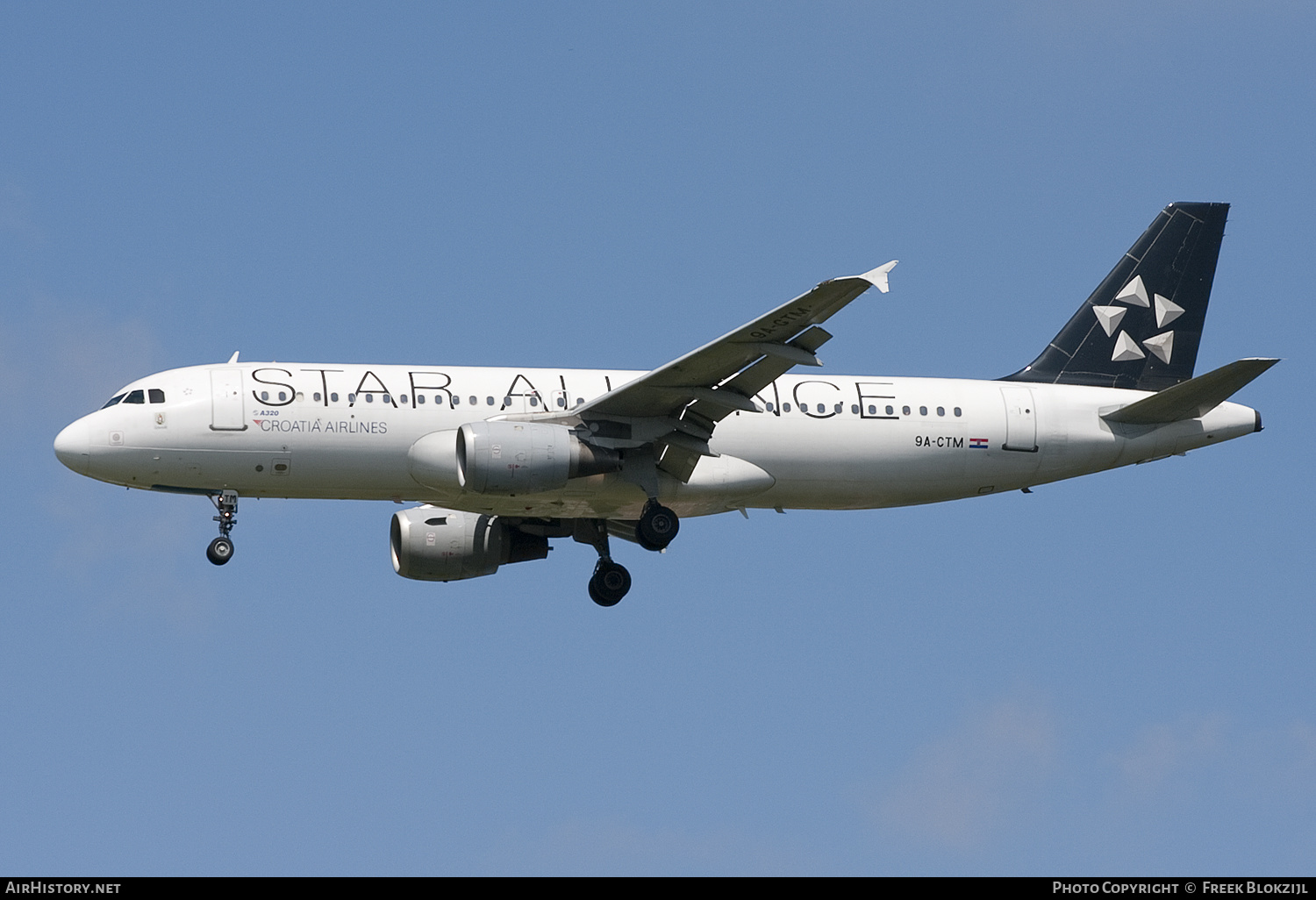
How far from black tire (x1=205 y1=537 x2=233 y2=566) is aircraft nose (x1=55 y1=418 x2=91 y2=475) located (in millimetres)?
2767

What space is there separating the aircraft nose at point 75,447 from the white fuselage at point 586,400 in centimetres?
2

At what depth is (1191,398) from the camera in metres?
37.9

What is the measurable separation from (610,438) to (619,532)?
4.87 m

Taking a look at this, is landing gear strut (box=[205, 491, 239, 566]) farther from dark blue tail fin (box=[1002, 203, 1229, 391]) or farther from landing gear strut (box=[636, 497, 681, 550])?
dark blue tail fin (box=[1002, 203, 1229, 391])

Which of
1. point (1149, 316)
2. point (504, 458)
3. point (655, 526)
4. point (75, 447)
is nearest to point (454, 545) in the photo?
point (655, 526)

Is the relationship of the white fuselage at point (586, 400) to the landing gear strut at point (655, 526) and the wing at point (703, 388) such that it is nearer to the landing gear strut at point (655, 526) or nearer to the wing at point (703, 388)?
the landing gear strut at point (655, 526)

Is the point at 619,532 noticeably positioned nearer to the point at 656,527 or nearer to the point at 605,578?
the point at 605,578

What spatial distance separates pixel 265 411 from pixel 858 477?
38.6 ft

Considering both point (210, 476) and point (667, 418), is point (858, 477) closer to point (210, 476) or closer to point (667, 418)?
point (667, 418)

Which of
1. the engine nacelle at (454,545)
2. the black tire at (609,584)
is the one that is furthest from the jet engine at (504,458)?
the engine nacelle at (454,545)

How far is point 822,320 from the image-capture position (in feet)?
106

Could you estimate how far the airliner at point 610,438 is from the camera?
3416 cm
